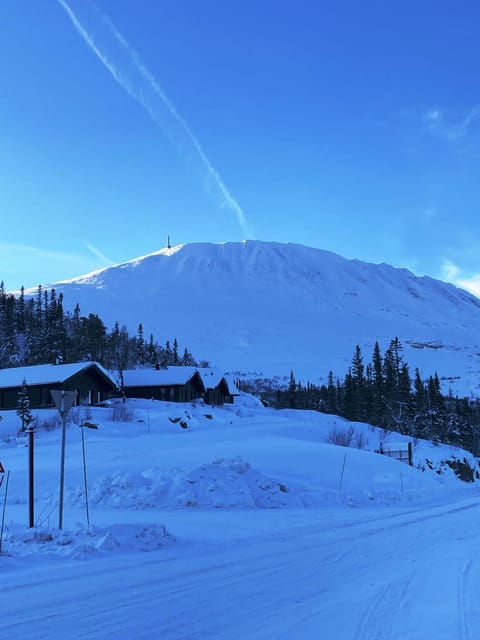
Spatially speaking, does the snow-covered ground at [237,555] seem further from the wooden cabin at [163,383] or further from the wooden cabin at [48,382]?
the wooden cabin at [163,383]

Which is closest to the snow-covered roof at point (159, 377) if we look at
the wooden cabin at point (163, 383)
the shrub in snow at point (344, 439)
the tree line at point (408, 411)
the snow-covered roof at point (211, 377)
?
the wooden cabin at point (163, 383)

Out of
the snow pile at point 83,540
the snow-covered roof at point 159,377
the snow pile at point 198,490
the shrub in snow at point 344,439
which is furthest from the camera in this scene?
the snow-covered roof at point 159,377

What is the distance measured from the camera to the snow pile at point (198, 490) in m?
15.5

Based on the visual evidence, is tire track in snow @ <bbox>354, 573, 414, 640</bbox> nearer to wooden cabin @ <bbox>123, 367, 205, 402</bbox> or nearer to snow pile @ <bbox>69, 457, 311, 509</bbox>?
snow pile @ <bbox>69, 457, 311, 509</bbox>

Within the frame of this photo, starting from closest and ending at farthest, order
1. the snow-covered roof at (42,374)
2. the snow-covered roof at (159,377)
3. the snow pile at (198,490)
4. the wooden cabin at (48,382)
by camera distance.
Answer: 1. the snow pile at (198,490)
2. the snow-covered roof at (42,374)
3. the wooden cabin at (48,382)
4. the snow-covered roof at (159,377)

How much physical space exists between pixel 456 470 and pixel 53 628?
38.5 meters

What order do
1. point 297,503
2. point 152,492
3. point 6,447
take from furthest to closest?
point 6,447 → point 297,503 → point 152,492

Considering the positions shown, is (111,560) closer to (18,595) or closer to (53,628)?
(18,595)

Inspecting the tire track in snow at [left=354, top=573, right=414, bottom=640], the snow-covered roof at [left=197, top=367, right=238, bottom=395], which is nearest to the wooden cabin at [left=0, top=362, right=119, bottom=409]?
the snow-covered roof at [left=197, top=367, right=238, bottom=395]

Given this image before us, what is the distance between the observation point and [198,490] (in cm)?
1597

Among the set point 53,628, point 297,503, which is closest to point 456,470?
point 297,503

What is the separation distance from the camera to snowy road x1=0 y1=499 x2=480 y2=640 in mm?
5902

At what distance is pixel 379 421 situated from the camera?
69750mm

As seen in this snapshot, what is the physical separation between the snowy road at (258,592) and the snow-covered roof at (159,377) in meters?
54.4
